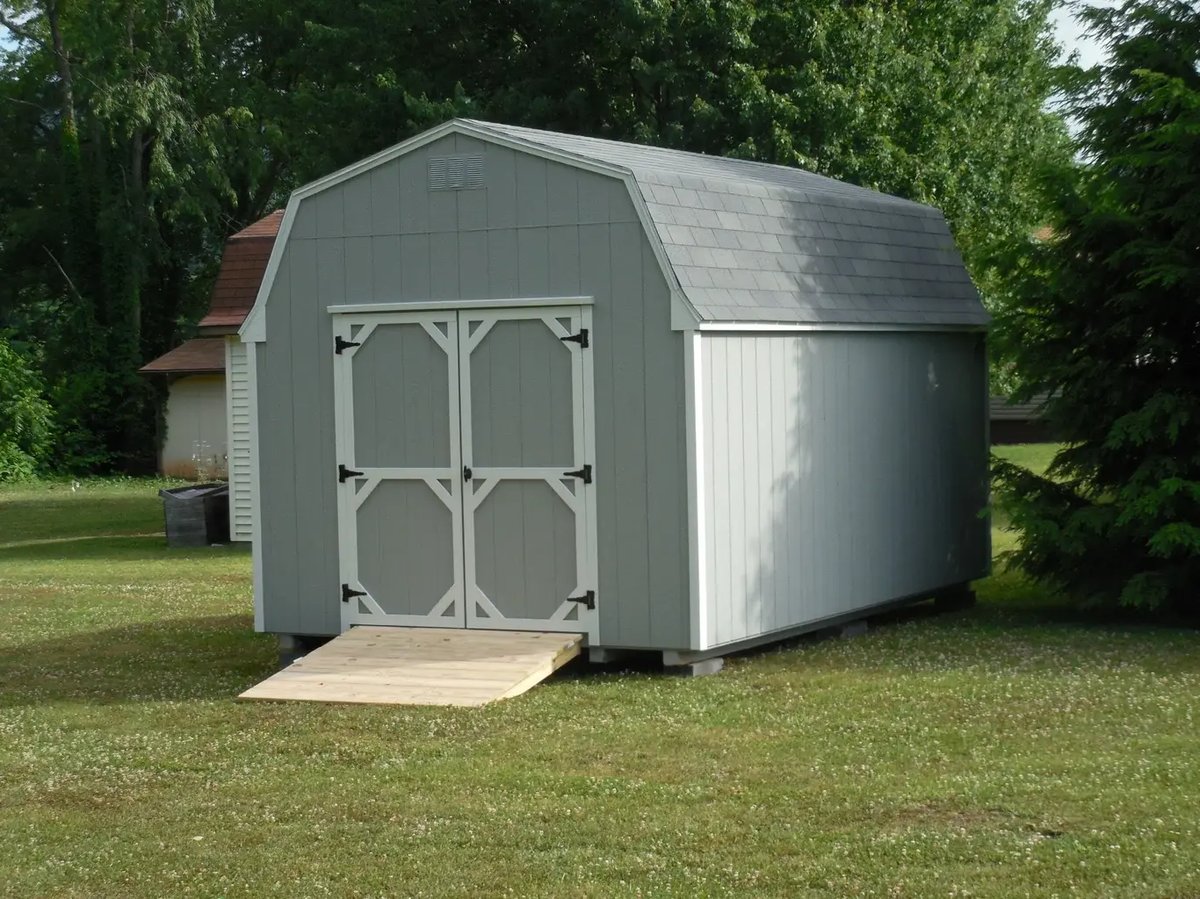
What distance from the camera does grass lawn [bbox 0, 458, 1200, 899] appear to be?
240 inches

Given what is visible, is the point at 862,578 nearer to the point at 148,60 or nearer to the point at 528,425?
the point at 528,425

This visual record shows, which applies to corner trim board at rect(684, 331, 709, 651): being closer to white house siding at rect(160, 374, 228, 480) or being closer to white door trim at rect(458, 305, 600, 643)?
white door trim at rect(458, 305, 600, 643)

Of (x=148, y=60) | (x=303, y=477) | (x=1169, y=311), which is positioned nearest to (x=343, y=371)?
(x=303, y=477)

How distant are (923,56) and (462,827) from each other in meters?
21.4

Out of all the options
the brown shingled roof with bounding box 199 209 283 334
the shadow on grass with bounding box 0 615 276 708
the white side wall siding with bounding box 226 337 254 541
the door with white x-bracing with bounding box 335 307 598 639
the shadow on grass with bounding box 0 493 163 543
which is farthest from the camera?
the shadow on grass with bounding box 0 493 163 543

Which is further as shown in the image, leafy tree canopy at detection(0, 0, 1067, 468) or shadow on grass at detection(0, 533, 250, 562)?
leafy tree canopy at detection(0, 0, 1067, 468)

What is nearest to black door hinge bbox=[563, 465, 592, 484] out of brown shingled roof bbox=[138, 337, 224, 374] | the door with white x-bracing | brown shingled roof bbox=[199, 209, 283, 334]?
the door with white x-bracing

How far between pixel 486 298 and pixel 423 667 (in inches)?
97.7

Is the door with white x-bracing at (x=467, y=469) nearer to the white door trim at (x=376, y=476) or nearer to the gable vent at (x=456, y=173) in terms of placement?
the white door trim at (x=376, y=476)

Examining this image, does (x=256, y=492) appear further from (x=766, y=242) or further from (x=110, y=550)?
(x=110, y=550)

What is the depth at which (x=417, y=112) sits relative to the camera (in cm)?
2545

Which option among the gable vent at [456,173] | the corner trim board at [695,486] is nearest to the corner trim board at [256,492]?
the gable vent at [456,173]

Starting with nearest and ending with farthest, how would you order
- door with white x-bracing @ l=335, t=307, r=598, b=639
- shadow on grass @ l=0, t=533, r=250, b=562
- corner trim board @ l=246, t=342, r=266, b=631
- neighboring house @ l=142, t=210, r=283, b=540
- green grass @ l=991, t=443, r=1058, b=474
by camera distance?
door with white x-bracing @ l=335, t=307, r=598, b=639, corner trim board @ l=246, t=342, r=266, b=631, shadow on grass @ l=0, t=533, r=250, b=562, neighboring house @ l=142, t=210, r=283, b=540, green grass @ l=991, t=443, r=1058, b=474

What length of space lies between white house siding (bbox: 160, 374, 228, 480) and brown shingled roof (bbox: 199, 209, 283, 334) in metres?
11.8
